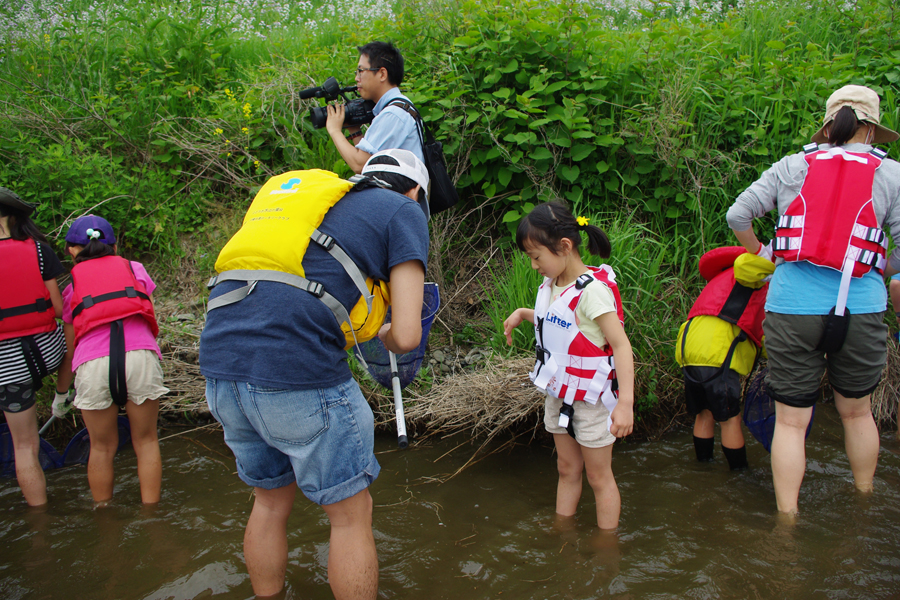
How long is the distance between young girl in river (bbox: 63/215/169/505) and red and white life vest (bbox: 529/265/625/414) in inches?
87.7

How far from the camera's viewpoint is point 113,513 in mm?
3232

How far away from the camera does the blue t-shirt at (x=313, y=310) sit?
5.78ft

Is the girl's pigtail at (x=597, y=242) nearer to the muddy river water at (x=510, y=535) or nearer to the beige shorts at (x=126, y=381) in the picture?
the muddy river water at (x=510, y=535)

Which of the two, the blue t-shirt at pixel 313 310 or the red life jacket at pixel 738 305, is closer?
the blue t-shirt at pixel 313 310

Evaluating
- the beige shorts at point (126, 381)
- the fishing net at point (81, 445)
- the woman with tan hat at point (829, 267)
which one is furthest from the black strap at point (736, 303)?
the fishing net at point (81, 445)

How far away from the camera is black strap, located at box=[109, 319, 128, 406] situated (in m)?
3.06

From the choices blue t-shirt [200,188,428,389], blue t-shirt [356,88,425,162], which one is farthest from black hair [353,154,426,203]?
blue t-shirt [356,88,425,162]

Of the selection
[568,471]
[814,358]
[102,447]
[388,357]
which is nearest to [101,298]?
[102,447]

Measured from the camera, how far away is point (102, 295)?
3.14 metres

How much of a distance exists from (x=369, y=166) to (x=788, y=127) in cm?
395

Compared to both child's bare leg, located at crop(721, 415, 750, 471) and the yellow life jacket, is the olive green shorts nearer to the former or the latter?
child's bare leg, located at crop(721, 415, 750, 471)

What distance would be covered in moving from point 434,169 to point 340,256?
178 cm

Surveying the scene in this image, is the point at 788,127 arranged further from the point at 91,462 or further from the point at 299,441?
the point at 91,462

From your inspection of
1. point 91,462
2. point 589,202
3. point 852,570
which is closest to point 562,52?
point 589,202
